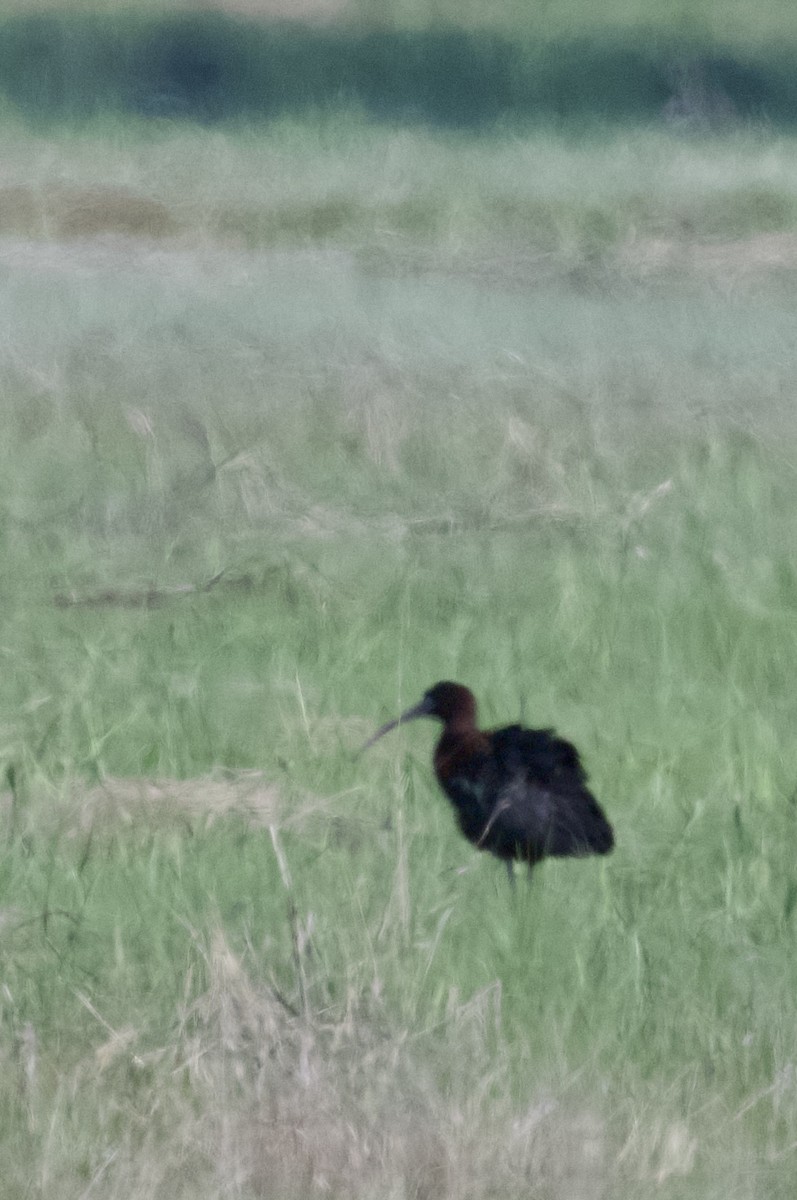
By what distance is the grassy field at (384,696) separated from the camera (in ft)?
7.84

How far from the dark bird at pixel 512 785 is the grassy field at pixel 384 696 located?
2.5 inches

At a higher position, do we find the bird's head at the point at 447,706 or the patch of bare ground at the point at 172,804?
the bird's head at the point at 447,706

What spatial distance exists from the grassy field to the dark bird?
2.5 inches

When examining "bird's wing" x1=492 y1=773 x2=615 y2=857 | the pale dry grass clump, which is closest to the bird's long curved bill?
"bird's wing" x1=492 y1=773 x2=615 y2=857

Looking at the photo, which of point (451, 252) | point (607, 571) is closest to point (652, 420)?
point (607, 571)

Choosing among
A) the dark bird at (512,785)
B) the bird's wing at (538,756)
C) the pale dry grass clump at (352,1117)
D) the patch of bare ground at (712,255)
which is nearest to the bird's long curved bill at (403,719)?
the dark bird at (512,785)

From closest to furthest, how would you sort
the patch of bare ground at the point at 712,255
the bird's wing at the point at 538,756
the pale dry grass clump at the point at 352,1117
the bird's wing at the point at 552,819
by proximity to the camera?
the pale dry grass clump at the point at 352,1117
the bird's wing at the point at 552,819
the bird's wing at the point at 538,756
the patch of bare ground at the point at 712,255

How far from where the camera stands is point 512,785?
3312mm

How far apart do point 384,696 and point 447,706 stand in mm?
216

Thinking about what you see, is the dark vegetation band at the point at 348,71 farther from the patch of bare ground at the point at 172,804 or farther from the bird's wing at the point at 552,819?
the bird's wing at the point at 552,819

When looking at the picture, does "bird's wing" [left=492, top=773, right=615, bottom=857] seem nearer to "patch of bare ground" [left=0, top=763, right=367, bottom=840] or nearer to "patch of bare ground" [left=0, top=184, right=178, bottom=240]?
"patch of bare ground" [left=0, top=763, right=367, bottom=840]

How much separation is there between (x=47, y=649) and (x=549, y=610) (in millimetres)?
1213

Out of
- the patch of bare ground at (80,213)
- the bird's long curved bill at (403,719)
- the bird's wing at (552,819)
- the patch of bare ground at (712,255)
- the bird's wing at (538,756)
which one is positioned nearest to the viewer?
the bird's wing at (552,819)

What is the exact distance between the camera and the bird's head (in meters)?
3.53
